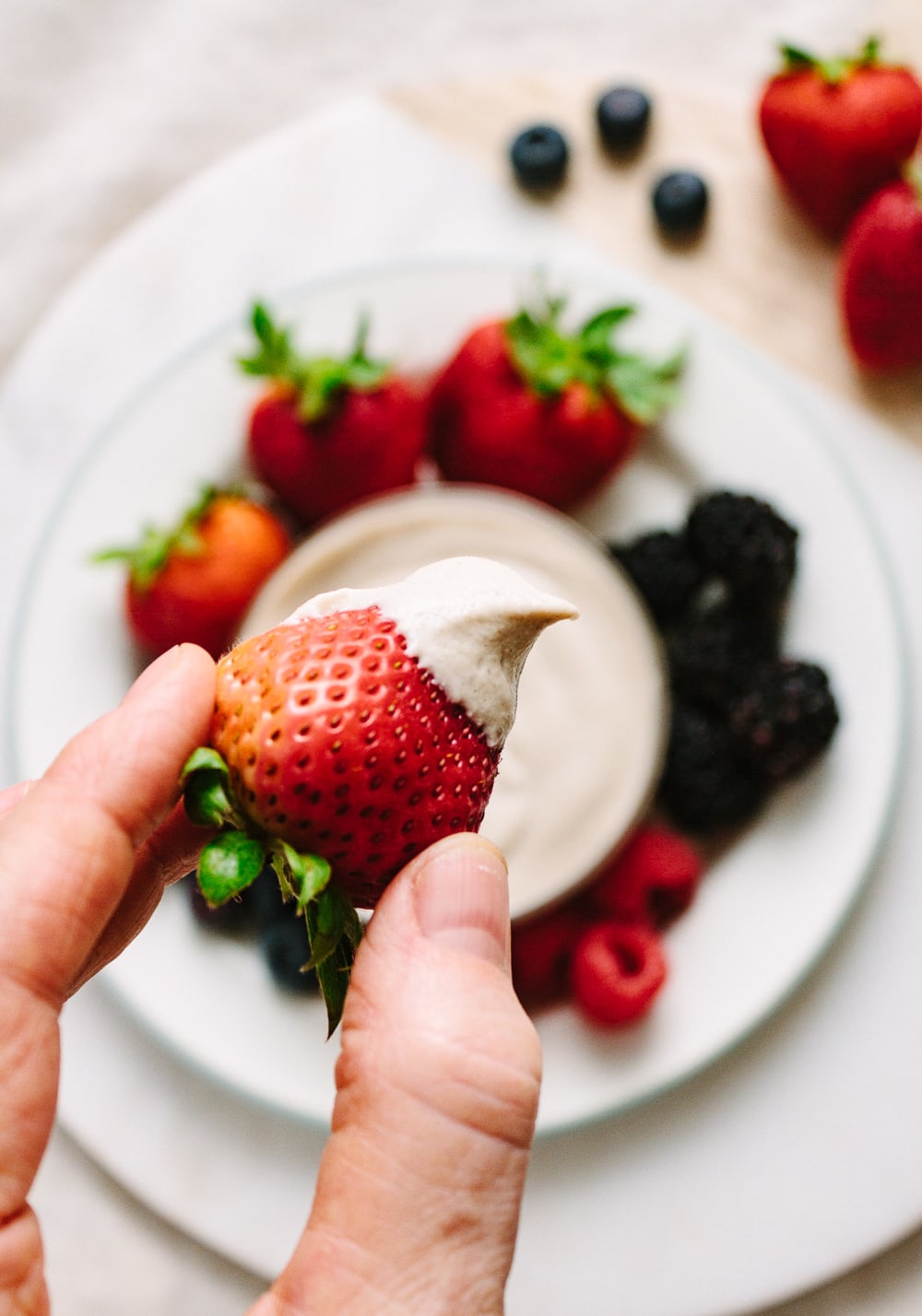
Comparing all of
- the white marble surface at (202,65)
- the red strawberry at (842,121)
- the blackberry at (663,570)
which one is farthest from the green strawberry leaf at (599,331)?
the white marble surface at (202,65)

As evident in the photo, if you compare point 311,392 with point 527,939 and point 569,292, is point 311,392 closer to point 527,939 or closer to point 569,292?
point 569,292

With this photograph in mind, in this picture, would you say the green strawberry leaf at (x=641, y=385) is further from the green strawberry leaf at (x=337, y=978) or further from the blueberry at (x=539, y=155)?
the green strawberry leaf at (x=337, y=978)

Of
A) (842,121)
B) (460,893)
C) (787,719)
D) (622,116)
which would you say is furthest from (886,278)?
(460,893)

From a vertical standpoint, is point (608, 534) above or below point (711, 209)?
below

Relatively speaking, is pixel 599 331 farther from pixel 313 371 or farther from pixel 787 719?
pixel 787 719

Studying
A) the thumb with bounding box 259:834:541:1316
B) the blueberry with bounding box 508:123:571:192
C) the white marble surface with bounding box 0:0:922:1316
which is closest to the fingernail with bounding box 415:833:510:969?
the thumb with bounding box 259:834:541:1316

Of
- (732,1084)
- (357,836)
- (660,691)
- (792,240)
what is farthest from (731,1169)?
(792,240)
